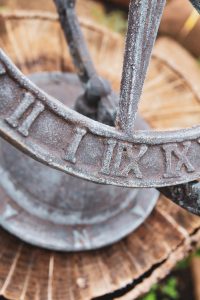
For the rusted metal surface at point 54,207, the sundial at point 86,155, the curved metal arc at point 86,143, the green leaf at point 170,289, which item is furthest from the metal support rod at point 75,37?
the green leaf at point 170,289

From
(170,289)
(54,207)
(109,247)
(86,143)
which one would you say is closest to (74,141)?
(86,143)

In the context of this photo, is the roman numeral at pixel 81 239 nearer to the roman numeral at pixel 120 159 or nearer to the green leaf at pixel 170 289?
the roman numeral at pixel 120 159

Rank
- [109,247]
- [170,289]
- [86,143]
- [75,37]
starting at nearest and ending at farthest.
A: 1. [86,143]
2. [75,37]
3. [109,247]
4. [170,289]

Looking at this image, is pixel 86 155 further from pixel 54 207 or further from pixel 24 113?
pixel 54 207

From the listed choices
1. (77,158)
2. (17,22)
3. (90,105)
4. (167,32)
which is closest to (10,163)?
(90,105)

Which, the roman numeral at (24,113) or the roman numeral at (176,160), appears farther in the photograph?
the roman numeral at (176,160)

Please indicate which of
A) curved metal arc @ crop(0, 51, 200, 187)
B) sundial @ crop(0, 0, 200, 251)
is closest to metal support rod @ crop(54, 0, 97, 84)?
sundial @ crop(0, 0, 200, 251)
